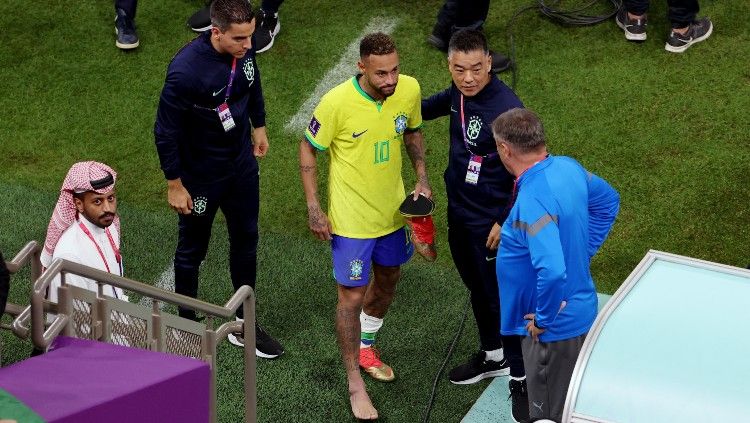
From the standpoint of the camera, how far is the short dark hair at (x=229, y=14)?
5676 mm

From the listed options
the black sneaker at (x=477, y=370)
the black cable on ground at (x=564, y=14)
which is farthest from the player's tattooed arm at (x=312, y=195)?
the black cable on ground at (x=564, y=14)

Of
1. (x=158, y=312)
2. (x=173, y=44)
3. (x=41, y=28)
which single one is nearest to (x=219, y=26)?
(x=158, y=312)

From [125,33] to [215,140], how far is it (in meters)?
3.61

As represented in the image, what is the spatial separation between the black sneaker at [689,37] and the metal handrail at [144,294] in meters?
4.95

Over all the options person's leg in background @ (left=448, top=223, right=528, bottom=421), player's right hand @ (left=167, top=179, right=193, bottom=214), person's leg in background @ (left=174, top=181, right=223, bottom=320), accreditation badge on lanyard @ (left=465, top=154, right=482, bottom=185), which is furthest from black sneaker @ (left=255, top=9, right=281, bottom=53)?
accreditation badge on lanyard @ (left=465, top=154, right=482, bottom=185)

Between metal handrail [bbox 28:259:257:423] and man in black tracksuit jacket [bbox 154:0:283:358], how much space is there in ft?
4.31

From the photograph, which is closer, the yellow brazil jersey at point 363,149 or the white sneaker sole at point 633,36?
the yellow brazil jersey at point 363,149

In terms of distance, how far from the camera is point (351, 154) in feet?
18.9

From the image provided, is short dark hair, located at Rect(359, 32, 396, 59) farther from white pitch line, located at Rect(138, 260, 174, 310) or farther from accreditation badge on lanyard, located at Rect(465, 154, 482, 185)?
white pitch line, located at Rect(138, 260, 174, 310)

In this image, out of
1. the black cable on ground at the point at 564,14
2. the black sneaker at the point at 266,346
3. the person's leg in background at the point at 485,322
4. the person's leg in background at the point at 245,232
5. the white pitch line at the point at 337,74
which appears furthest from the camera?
the black cable on ground at the point at 564,14

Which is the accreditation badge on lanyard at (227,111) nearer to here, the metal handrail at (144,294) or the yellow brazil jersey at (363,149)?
the yellow brazil jersey at (363,149)

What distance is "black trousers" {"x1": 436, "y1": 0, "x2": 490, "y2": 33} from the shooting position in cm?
869

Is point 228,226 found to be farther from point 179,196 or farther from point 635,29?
point 635,29

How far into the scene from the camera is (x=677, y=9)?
8.58m
